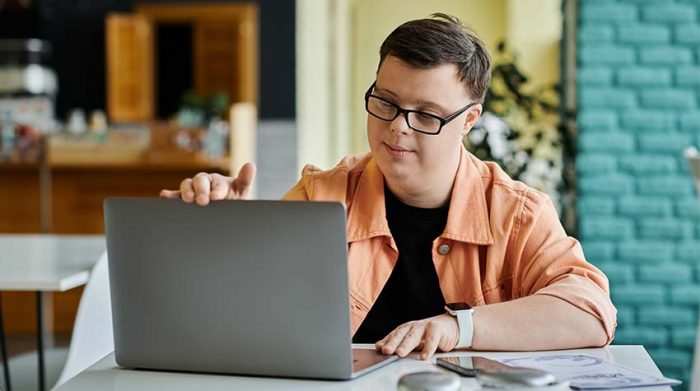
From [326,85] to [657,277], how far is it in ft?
15.2

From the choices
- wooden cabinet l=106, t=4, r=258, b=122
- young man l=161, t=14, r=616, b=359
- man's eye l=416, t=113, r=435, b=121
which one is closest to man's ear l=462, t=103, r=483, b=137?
young man l=161, t=14, r=616, b=359

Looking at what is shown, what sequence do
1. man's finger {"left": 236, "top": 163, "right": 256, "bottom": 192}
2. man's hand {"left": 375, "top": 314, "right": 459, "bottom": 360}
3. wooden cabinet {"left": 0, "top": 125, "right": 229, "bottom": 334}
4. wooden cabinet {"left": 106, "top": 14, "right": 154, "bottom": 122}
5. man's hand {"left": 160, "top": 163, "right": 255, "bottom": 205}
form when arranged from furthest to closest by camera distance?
wooden cabinet {"left": 106, "top": 14, "right": 154, "bottom": 122}, wooden cabinet {"left": 0, "top": 125, "right": 229, "bottom": 334}, man's finger {"left": 236, "top": 163, "right": 256, "bottom": 192}, man's hand {"left": 375, "top": 314, "right": 459, "bottom": 360}, man's hand {"left": 160, "top": 163, "right": 255, "bottom": 205}

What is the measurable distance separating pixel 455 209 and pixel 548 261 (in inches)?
7.5

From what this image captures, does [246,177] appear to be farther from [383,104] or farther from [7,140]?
[7,140]

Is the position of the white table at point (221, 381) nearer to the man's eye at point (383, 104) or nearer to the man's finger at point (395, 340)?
the man's finger at point (395, 340)

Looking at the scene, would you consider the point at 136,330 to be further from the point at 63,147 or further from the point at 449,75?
the point at 63,147

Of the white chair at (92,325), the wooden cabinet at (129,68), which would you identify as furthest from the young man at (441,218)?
the wooden cabinet at (129,68)

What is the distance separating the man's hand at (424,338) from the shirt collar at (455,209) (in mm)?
282

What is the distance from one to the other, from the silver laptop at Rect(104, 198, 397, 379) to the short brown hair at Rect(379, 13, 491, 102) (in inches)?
20.6

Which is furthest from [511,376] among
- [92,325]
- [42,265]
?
[42,265]

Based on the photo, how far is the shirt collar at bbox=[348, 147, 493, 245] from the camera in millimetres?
1909

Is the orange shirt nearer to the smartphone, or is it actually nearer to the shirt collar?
the shirt collar

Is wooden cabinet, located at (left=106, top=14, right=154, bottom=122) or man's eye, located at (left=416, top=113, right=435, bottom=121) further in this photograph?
wooden cabinet, located at (left=106, top=14, right=154, bottom=122)

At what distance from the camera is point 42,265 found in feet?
9.23
